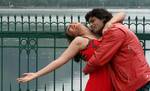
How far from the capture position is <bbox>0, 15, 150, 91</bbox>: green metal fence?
24.3 ft

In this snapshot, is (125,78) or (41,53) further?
(41,53)

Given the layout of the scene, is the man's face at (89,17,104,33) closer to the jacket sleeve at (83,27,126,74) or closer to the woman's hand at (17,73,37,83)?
the jacket sleeve at (83,27,126,74)

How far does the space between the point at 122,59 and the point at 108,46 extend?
0.16 metres

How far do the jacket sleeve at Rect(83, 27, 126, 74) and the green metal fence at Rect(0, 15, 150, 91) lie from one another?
2909 mm

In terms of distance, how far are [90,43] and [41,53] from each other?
47.6ft

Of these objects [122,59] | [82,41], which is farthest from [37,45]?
[122,59]

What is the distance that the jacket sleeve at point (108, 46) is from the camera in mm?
4070

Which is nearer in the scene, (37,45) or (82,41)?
(82,41)

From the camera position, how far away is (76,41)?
165 inches

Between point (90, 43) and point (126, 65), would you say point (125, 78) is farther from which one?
point (90, 43)

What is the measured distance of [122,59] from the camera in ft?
13.5

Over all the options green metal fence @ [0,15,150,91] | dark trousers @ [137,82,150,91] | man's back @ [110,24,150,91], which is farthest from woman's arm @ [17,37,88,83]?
green metal fence @ [0,15,150,91]

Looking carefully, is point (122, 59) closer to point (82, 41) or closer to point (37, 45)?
point (82, 41)

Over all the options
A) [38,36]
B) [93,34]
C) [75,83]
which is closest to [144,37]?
[38,36]
